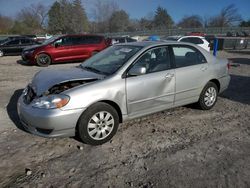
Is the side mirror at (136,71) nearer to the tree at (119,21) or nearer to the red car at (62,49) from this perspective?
the red car at (62,49)

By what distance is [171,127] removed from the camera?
14.5 feet

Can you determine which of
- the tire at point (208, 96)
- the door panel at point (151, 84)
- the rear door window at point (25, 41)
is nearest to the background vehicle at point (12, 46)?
the rear door window at point (25, 41)

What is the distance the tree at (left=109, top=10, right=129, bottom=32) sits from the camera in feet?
239

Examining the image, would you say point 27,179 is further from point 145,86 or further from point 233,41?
point 233,41

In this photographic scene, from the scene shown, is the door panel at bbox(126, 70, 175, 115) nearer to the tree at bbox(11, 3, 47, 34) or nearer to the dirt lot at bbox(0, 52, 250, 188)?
the dirt lot at bbox(0, 52, 250, 188)

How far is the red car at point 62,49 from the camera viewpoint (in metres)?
12.1

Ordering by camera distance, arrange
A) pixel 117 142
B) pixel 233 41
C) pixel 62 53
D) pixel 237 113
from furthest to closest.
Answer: pixel 233 41, pixel 62 53, pixel 237 113, pixel 117 142

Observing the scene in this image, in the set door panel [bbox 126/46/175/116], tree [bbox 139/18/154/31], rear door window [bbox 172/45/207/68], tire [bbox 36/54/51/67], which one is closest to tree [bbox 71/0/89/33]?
tree [bbox 139/18/154/31]

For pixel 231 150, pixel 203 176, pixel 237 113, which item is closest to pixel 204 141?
pixel 231 150

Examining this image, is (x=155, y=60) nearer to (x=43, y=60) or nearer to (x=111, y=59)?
(x=111, y=59)

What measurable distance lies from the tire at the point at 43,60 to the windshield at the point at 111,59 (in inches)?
317

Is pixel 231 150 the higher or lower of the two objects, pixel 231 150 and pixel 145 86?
the lower

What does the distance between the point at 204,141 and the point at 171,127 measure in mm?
687

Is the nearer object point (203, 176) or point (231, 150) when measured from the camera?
point (203, 176)
